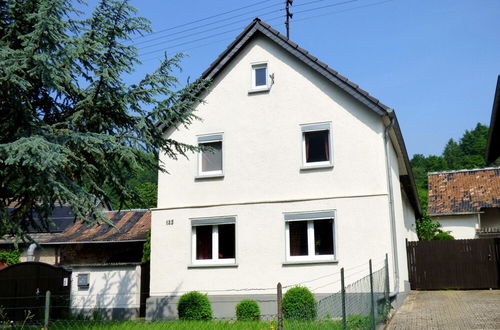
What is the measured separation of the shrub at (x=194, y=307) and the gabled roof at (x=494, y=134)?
33.6ft

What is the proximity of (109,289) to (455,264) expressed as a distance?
1284cm

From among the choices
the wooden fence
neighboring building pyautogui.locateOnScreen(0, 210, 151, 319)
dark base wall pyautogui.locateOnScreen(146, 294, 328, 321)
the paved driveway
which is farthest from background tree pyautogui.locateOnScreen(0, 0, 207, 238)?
the wooden fence

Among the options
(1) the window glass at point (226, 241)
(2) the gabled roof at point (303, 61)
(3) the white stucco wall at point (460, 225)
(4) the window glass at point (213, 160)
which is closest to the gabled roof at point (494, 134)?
(2) the gabled roof at point (303, 61)

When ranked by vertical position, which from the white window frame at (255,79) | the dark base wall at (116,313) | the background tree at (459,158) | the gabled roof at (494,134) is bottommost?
the dark base wall at (116,313)

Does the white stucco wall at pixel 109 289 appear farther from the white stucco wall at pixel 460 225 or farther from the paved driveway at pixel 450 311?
the white stucco wall at pixel 460 225

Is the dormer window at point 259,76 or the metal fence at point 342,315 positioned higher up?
the dormer window at point 259,76

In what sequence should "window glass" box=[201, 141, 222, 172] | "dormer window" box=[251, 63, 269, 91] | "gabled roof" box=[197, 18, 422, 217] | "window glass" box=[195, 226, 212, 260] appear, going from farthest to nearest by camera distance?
"window glass" box=[201, 141, 222, 172]
"dormer window" box=[251, 63, 269, 91]
"window glass" box=[195, 226, 212, 260]
"gabled roof" box=[197, 18, 422, 217]

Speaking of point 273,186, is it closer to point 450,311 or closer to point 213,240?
point 213,240

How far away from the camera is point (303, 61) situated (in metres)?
16.8

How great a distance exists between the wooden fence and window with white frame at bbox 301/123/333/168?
702cm

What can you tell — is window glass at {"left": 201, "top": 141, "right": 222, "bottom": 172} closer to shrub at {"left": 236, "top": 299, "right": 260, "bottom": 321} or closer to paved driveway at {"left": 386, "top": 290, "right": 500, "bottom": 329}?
shrub at {"left": 236, "top": 299, "right": 260, "bottom": 321}

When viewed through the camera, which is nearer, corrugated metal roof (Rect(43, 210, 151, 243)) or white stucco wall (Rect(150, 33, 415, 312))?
Answer: white stucco wall (Rect(150, 33, 415, 312))

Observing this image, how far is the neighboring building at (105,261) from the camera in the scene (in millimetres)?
17734

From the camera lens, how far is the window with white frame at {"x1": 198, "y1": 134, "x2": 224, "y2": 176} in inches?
695
